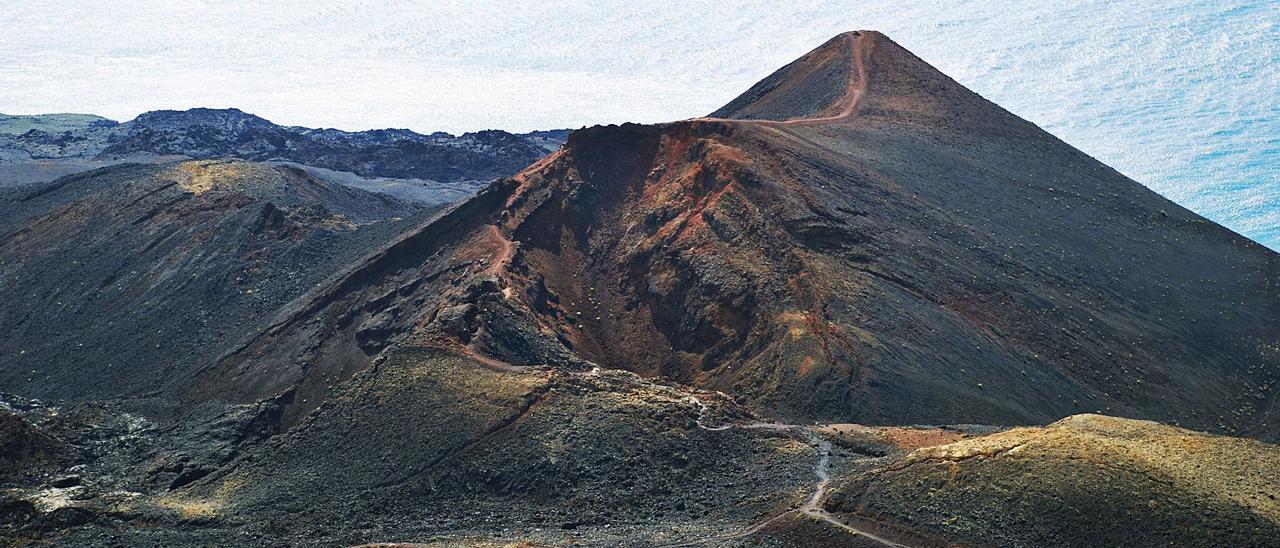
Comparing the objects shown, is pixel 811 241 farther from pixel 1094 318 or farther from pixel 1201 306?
pixel 1201 306

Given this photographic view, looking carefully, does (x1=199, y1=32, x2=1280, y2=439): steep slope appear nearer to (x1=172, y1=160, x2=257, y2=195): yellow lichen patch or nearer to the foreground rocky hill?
the foreground rocky hill

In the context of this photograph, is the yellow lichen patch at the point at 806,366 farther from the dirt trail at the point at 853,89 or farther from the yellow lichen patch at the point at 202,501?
the dirt trail at the point at 853,89

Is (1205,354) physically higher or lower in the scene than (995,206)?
lower

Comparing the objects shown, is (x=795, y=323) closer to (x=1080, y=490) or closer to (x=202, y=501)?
(x=1080, y=490)

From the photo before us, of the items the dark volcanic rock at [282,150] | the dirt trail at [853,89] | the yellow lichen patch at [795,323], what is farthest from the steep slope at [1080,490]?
the dark volcanic rock at [282,150]

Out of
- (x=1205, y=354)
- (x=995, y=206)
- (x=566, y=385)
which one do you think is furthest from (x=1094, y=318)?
(x=566, y=385)

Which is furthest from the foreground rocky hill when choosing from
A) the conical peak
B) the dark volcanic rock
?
the dark volcanic rock

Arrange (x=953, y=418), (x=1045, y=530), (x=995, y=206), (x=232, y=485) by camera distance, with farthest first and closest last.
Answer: (x=995, y=206), (x=953, y=418), (x=232, y=485), (x=1045, y=530)
